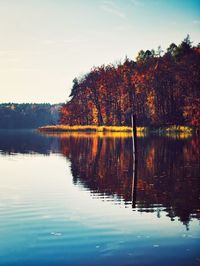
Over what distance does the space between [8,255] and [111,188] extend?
485 inches

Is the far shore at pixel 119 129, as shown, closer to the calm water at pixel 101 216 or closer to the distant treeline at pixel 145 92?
the distant treeline at pixel 145 92

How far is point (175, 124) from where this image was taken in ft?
325

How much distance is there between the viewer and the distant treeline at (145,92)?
95938mm

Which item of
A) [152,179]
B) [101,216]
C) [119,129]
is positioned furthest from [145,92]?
[101,216]

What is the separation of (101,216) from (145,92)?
99293 millimetres

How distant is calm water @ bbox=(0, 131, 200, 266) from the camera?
1217 centimetres

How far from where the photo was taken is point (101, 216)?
1717 centimetres

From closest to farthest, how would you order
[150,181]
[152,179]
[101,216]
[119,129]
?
[101,216], [150,181], [152,179], [119,129]

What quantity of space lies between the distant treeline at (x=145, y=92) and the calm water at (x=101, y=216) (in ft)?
211

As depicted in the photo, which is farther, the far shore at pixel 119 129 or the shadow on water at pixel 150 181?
the far shore at pixel 119 129

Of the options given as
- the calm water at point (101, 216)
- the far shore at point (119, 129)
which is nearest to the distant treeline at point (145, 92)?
the far shore at point (119, 129)

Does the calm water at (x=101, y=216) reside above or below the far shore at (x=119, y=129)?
below

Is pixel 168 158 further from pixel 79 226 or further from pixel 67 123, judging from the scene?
pixel 67 123

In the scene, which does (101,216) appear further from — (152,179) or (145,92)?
(145,92)
